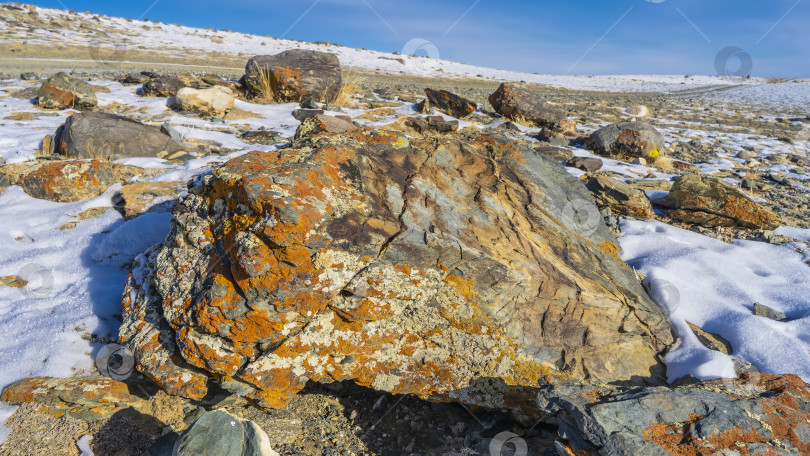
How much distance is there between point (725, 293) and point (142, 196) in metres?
6.22

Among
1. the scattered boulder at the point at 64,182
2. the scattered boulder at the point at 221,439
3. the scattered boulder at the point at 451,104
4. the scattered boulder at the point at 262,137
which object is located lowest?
the scattered boulder at the point at 221,439

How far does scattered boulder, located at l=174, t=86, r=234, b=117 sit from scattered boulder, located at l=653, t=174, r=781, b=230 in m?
8.78

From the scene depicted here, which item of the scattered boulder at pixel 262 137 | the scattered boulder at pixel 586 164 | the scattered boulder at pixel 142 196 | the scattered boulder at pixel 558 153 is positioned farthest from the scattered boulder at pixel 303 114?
the scattered boulder at pixel 586 164

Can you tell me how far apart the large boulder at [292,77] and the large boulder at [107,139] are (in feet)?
14.4

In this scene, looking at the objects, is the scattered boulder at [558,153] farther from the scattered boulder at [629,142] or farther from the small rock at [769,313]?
the small rock at [769,313]

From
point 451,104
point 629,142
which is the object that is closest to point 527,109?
point 451,104

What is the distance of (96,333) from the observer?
10.4ft

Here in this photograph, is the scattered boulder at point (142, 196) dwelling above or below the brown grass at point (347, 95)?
below

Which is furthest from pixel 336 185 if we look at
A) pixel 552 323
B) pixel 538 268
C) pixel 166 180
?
pixel 166 180

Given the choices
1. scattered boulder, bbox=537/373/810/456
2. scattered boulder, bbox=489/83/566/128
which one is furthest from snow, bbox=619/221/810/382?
scattered boulder, bbox=489/83/566/128

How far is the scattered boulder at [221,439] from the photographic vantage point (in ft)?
6.75

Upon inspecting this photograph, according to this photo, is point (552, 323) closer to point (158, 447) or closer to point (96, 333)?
point (158, 447)

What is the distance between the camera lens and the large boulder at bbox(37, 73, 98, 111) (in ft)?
30.1

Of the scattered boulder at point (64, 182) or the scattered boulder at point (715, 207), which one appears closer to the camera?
the scattered boulder at point (64, 182)
